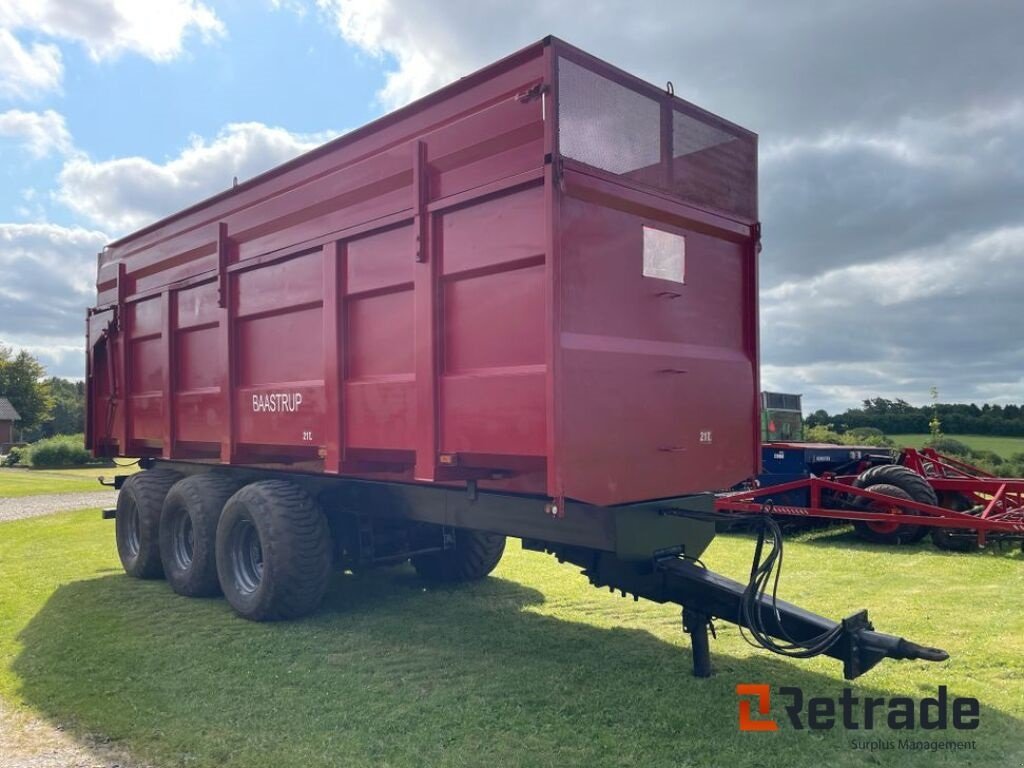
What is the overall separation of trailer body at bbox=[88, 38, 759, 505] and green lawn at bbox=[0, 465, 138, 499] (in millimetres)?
12223

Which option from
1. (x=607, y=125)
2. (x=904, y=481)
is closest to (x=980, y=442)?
(x=904, y=481)

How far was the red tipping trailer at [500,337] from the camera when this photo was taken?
3.93 m

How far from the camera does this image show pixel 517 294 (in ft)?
13.1

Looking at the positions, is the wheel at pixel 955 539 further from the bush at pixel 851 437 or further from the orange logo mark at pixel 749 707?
the bush at pixel 851 437

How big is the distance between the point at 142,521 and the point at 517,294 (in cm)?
513

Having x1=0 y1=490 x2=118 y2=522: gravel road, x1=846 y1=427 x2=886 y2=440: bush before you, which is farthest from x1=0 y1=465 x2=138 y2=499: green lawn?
x1=846 y1=427 x2=886 y2=440: bush

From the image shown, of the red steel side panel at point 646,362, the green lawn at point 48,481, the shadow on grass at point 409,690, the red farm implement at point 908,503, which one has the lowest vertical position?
the green lawn at point 48,481

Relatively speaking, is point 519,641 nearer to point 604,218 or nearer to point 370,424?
point 370,424

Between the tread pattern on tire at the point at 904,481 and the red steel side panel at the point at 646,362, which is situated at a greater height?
the red steel side panel at the point at 646,362

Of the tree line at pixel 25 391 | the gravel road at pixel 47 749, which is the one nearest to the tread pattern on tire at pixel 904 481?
the gravel road at pixel 47 749

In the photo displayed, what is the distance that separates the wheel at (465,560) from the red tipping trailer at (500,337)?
494 mm

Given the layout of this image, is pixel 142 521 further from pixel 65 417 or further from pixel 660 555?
pixel 65 417

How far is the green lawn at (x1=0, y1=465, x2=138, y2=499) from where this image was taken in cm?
2017

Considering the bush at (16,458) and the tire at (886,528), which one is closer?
the tire at (886,528)
